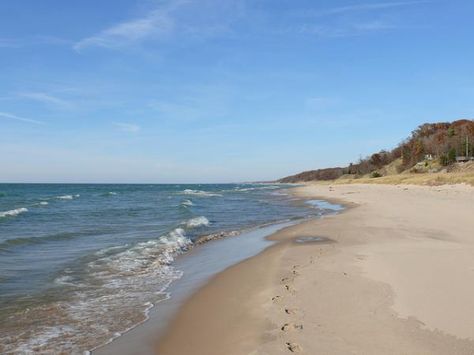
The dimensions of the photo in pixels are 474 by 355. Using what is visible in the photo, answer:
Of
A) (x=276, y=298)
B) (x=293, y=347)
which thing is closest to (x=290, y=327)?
(x=293, y=347)

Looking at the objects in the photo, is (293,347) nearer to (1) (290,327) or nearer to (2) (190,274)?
(1) (290,327)

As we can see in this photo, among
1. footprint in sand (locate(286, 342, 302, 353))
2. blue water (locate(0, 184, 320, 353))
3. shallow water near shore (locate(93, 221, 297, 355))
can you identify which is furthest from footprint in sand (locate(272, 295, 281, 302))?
blue water (locate(0, 184, 320, 353))

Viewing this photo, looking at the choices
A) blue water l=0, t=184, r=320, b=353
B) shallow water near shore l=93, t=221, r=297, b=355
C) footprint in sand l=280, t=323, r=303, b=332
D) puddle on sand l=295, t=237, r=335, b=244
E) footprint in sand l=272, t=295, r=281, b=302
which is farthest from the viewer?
puddle on sand l=295, t=237, r=335, b=244

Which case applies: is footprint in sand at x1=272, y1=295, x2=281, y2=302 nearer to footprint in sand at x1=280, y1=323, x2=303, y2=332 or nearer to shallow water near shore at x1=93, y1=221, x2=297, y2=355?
footprint in sand at x1=280, y1=323, x2=303, y2=332

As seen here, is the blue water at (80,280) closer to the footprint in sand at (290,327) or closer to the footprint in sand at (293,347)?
the footprint in sand at (290,327)

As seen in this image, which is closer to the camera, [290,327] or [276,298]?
[290,327]

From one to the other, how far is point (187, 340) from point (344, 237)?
9.75 meters

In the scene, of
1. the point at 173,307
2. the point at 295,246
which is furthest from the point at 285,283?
the point at 295,246

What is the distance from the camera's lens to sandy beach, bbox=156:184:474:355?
519cm

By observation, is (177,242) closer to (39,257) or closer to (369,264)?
(39,257)

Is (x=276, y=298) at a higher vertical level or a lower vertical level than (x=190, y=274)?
higher

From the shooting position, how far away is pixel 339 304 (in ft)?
21.8

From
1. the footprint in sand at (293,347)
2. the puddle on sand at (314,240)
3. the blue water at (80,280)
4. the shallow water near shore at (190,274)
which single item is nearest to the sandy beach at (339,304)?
the footprint in sand at (293,347)

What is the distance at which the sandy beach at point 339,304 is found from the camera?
5.19m
